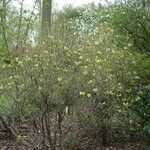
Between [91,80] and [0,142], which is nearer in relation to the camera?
[91,80]

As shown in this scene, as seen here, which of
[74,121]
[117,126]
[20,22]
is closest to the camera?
[74,121]

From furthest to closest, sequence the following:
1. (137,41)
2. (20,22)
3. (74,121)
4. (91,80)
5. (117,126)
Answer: (137,41)
(20,22)
(117,126)
(74,121)
(91,80)

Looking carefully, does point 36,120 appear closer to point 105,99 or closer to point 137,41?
point 105,99

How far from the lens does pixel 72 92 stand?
21.8 feet

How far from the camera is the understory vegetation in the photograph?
667 cm

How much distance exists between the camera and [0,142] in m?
8.48

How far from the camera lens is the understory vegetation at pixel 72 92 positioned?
667cm

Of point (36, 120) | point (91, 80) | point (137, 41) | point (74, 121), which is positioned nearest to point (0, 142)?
point (36, 120)

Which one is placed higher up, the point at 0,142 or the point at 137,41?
the point at 137,41

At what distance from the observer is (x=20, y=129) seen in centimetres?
899

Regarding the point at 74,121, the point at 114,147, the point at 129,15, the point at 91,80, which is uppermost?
the point at 129,15

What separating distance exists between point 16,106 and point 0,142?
75 centimetres

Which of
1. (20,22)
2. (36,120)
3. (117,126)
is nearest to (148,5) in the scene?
(20,22)

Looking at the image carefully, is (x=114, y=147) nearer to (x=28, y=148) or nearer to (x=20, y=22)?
(x=28, y=148)
